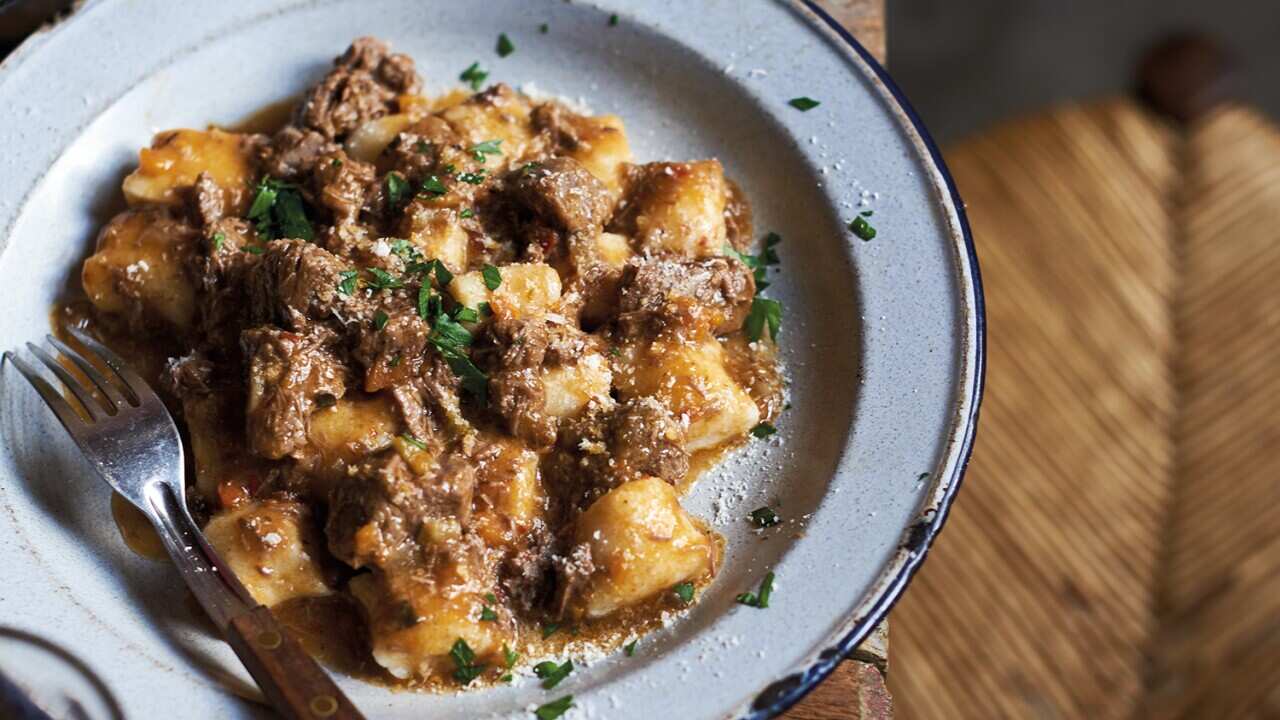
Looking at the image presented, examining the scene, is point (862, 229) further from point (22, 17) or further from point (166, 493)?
point (22, 17)

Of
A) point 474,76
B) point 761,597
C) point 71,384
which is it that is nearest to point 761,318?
point 761,597

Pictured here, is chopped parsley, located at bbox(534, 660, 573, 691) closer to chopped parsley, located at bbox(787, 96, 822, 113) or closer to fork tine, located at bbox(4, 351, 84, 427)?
fork tine, located at bbox(4, 351, 84, 427)

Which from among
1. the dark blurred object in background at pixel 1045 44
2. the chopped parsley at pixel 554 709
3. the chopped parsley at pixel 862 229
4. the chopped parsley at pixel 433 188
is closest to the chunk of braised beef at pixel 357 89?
the chopped parsley at pixel 433 188

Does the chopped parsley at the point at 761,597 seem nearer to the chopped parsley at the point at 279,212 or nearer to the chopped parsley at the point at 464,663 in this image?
the chopped parsley at the point at 464,663

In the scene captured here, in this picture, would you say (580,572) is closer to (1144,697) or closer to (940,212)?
(940,212)

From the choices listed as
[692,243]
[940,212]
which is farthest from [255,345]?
[940,212]

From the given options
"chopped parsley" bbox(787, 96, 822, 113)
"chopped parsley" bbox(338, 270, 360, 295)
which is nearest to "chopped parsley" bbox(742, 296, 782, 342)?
"chopped parsley" bbox(787, 96, 822, 113)
